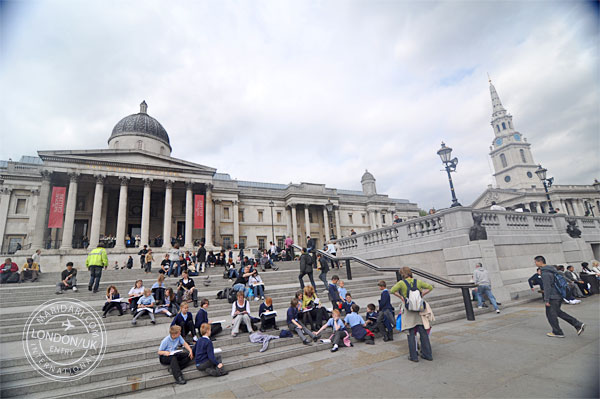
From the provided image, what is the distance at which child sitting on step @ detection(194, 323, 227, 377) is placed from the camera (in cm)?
493

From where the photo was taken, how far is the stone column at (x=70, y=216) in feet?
76.4

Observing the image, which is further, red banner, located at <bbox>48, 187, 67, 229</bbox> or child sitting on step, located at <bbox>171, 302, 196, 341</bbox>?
red banner, located at <bbox>48, 187, 67, 229</bbox>

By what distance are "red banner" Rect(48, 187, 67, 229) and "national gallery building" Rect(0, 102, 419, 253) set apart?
68 mm

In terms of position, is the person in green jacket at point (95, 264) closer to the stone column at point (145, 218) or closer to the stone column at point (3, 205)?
the stone column at point (145, 218)

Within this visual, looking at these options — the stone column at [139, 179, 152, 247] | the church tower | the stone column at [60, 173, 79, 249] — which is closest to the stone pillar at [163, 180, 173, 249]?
the stone column at [139, 179, 152, 247]

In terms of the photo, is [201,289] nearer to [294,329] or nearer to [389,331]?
[294,329]

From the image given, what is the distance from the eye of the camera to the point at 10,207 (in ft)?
87.0

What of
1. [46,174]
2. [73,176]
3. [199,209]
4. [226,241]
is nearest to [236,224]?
[226,241]

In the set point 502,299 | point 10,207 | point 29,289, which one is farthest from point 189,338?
point 10,207

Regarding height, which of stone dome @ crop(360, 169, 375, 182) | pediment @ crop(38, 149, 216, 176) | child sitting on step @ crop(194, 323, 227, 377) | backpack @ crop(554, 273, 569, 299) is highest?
stone dome @ crop(360, 169, 375, 182)

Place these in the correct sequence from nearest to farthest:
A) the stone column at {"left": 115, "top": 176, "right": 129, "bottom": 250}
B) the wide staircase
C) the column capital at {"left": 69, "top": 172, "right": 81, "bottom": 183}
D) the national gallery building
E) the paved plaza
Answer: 1. the paved plaza
2. the wide staircase
3. the national gallery building
4. the column capital at {"left": 69, "top": 172, "right": 81, "bottom": 183}
5. the stone column at {"left": 115, "top": 176, "right": 129, "bottom": 250}

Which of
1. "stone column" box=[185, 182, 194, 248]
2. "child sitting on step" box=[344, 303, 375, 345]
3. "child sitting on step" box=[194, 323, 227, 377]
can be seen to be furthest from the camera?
"stone column" box=[185, 182, 194, 248]

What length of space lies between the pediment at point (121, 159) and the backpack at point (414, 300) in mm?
28959

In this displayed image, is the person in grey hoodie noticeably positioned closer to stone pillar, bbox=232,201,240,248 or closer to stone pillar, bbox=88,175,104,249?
stone pillar, bbox=88,175,104,249
